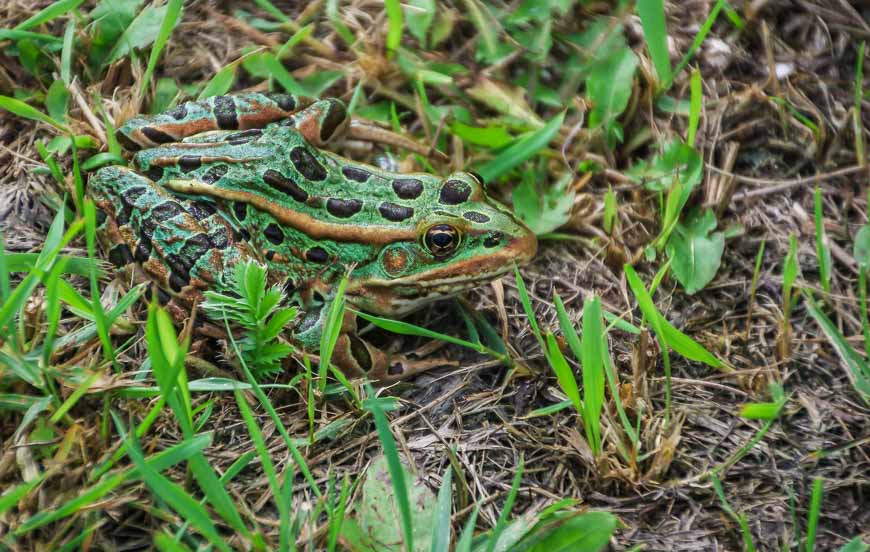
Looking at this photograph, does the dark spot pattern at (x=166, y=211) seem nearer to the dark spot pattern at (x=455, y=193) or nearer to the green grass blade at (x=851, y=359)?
the dark spot pattern at (x=455, y=193)

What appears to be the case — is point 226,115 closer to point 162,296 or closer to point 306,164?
point 306,164

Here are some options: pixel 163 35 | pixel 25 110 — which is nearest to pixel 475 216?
pixel 163 35

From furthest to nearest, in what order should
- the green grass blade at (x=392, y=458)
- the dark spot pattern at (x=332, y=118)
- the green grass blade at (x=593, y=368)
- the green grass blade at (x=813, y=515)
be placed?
the dark spot pattern at (x=332, y=118)
the green grass blade at (x=593, y=368)
the green grass blade at (x=813, y=515)
the green grass blade at (x=392, y=458)

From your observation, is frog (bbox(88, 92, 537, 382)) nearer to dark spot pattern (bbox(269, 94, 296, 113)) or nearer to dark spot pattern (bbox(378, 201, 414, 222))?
dark spot pattern (bbox(378, 201, 414, 222))

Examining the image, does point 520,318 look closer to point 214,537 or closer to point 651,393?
point 651,393

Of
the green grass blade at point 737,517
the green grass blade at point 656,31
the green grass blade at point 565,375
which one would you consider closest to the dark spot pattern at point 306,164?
the green grass blade at point 565,375

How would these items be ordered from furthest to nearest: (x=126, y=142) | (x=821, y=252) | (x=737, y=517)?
(x=126, y=142) → (x=821, y=252) → (x=737, y=517)
